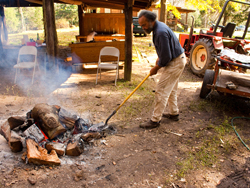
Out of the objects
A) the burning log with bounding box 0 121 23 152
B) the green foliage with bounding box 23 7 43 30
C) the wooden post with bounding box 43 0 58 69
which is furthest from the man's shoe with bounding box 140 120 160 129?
the green foliage with bounding box 23 7 43 30

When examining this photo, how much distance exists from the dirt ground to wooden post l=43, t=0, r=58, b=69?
84 cm

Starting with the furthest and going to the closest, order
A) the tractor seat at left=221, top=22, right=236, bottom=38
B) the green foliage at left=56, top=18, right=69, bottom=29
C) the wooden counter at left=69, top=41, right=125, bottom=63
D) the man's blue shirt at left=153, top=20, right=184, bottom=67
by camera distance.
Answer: the green foliage at left=56, top=18, right=69, bottom=29, the tractor seat at left=221, top=22, right=236, bottom=38, the wooden counter at left=69, top=41, right=125, bottom=63, the man's blue shirt at left=153, top=20, right=184, bottom=67

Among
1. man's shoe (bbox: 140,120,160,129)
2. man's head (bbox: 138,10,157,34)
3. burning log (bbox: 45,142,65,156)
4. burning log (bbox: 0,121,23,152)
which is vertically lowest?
man's shoe (bbox: 140,120,160,129)

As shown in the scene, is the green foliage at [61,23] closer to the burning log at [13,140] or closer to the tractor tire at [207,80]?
the tractor tire at [207,80]

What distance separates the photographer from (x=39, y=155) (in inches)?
106

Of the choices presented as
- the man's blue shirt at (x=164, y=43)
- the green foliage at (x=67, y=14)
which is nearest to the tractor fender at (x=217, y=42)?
the man's blue shirt at (x=164, y=43)

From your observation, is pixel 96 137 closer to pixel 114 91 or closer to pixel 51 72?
pixel 114 91

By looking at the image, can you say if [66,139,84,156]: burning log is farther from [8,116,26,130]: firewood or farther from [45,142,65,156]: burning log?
[8,116,26,130]: firewood

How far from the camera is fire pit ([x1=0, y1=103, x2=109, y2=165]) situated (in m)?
2.77

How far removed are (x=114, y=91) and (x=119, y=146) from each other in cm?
271

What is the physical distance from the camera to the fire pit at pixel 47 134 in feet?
9.09

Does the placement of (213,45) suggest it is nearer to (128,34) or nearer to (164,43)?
(128,34)

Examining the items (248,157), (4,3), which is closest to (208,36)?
(248,157)

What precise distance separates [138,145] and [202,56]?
17.7 feet
